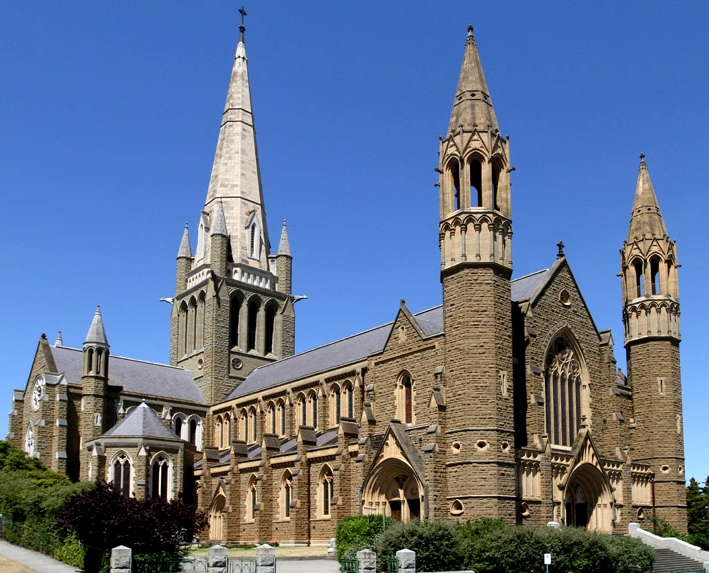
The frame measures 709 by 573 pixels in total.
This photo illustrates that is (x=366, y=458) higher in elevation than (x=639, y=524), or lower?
higher

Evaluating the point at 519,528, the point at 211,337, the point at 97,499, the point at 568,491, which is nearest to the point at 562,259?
the point at 568,491

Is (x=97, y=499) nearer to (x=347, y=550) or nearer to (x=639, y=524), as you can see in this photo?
(x=347, y=550)

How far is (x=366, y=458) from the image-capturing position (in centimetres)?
3919

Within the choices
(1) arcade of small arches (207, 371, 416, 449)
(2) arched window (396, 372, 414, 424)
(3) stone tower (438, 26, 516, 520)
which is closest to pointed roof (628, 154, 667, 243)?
(3) stone tower (438, 26, 516, 520)

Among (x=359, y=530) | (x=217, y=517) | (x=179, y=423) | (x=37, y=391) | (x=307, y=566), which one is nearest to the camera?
(x=307, y=566)

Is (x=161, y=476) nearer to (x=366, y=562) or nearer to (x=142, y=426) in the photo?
(x=142, y=426)

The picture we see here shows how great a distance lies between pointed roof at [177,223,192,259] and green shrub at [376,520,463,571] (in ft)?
141

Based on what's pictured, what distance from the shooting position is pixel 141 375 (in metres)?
62.6

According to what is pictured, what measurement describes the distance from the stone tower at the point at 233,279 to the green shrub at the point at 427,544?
3476 centimetres

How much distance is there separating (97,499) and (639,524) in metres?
25.0

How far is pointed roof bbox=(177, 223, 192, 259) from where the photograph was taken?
229 ft

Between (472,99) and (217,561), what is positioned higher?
(472,99)

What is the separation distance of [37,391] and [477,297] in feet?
110

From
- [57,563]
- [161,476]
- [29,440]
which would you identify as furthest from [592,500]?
[29,440]
